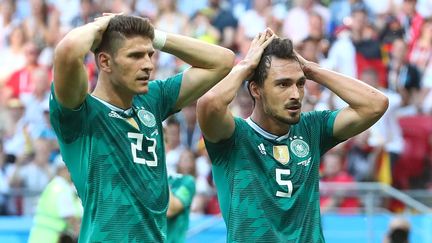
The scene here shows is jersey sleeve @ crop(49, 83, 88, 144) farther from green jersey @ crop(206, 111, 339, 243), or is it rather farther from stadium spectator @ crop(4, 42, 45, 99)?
stadium spectator @ crop(4, 42, 45, 99)

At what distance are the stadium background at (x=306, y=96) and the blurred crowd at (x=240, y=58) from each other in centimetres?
2

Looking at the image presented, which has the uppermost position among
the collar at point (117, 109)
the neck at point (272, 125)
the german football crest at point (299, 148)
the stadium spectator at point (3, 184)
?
the collar at point (117, 109)

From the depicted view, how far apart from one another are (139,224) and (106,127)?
59 cm

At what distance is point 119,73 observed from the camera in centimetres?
654

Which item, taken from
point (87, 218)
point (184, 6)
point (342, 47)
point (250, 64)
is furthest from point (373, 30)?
point (87, 218)

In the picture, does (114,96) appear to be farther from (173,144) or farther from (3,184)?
(3,184)

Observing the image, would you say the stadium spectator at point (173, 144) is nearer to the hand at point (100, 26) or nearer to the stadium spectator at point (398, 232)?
the stadium spectator at point (398, 232)

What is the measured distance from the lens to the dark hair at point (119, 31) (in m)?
6.54

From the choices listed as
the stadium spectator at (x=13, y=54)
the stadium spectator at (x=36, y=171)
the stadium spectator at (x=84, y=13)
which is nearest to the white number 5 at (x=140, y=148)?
the stadium spectator at (x=36, y=171)

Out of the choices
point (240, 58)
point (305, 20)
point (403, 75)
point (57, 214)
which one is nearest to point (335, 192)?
point (403, 75)

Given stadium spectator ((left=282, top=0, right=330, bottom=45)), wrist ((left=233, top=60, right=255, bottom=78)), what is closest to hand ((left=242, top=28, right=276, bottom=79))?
wrist ((left=233, top=60, right=255, bottom=78))

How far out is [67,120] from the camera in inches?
253

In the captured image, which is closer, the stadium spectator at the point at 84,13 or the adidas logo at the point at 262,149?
the adidas logo at the point at 262,149

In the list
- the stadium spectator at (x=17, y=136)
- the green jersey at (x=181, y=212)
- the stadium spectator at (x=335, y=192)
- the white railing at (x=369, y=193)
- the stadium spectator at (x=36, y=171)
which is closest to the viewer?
the green jersey at (x=181, y=212)
